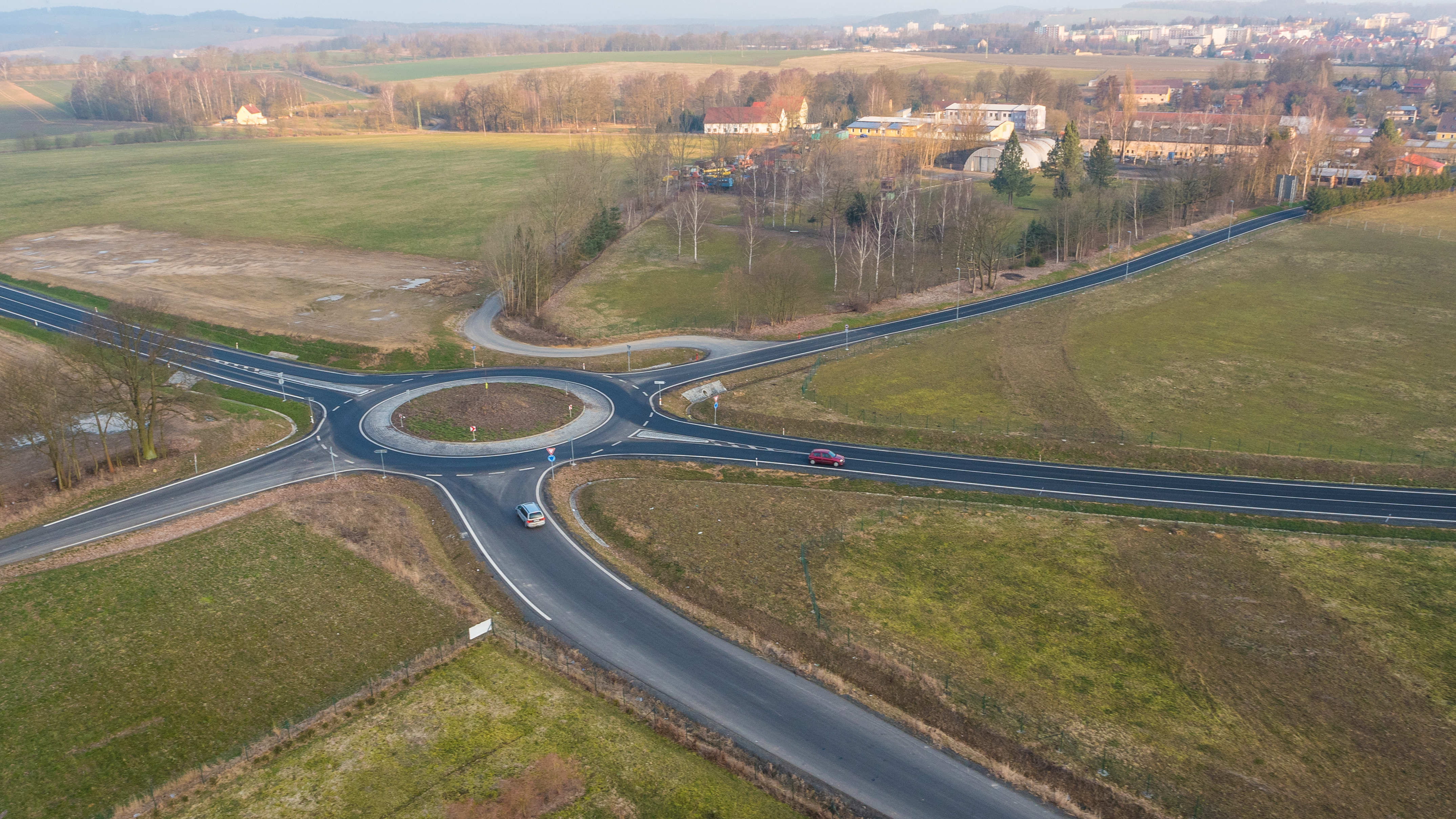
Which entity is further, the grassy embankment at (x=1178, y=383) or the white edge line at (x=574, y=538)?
the grassy embankment at (x=1178, y=383)

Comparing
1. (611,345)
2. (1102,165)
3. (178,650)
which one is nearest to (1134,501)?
(611,345)

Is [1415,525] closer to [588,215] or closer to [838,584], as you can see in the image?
[838,584]

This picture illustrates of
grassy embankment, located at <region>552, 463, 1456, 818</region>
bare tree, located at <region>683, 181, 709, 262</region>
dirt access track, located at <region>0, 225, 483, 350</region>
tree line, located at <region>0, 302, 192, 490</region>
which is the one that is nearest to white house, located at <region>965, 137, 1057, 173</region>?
bare tree, located at <region>683, 181, 709, 262</region>

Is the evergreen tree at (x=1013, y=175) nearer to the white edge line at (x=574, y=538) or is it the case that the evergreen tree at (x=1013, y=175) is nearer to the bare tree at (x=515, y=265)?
the bare tree at (x=515, y=265)

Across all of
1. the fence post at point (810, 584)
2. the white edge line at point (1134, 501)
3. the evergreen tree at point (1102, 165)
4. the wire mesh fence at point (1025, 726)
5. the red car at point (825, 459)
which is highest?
the evergreen tree at point (1102, 165)

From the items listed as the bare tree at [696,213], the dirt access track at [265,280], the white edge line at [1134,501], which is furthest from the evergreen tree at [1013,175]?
the white edge line at [1134,501]

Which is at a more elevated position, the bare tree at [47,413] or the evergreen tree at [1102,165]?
the evergreen tree at [1102,165]

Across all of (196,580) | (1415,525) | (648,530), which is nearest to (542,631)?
(648,530)

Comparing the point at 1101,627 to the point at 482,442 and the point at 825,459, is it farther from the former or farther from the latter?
the point at 482,442
